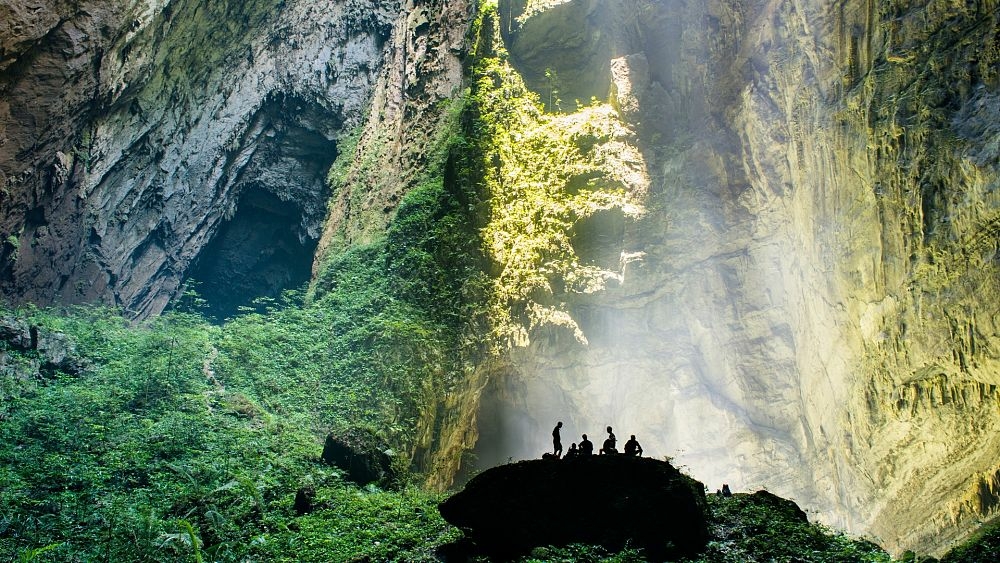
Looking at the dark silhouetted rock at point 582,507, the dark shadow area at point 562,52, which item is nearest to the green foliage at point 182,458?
the dark silhouetted rock at point 582,507

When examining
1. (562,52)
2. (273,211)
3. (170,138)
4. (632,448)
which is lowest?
(632,448)

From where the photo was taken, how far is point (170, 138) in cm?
2403

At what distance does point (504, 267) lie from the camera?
1991 cm

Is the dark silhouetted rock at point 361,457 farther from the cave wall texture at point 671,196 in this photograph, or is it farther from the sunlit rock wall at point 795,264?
the sunlit rock wall at point 795,264

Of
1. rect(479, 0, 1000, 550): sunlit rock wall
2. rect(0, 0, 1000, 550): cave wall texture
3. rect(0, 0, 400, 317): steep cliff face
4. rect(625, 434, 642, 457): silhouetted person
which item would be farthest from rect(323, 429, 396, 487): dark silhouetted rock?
rect(0, 0, 400, 317): steep cliff face

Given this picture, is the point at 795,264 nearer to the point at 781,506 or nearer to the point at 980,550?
the point at 781,506

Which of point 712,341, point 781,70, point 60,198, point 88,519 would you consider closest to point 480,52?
point 781,70

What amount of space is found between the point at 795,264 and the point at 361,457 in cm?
1209

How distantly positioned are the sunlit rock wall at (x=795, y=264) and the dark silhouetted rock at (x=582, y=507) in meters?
6.24

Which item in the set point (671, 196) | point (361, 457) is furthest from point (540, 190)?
point (361, 457)

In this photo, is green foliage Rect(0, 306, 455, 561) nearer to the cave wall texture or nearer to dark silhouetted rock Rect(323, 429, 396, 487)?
dark silhouetted rock Rect(323, 429, 396, 487)

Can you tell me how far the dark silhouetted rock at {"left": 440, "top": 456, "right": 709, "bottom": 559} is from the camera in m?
9.88

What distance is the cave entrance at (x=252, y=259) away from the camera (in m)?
28.6

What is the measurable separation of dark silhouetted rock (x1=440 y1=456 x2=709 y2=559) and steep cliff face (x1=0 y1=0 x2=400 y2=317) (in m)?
15.2
